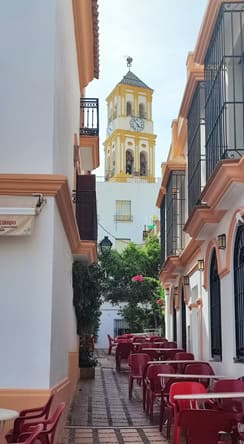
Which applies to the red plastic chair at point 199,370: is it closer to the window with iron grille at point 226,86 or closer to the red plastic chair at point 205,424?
the window with iron grille at point 226,86

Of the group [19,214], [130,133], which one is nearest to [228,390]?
[19,214]

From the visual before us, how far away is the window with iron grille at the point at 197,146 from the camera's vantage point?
13930mm

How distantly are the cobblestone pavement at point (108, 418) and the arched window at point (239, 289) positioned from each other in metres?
1.86

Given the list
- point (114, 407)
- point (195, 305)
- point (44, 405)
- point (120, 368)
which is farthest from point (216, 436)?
point (120, 368)

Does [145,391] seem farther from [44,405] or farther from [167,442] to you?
[44,405]

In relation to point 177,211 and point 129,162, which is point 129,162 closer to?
point 129,162

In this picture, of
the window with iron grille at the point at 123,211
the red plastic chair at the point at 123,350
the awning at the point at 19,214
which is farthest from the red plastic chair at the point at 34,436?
the window with iron grille at the point at 123,211

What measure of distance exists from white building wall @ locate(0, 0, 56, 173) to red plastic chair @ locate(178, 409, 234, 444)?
348 cm

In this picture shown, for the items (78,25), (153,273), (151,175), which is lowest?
(153,273)

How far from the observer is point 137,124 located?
51.9 m

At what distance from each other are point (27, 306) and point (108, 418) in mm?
4034

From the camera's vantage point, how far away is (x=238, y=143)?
1068cm

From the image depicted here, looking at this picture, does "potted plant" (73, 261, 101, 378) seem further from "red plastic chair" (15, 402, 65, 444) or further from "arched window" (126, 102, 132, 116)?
"arched window" (126, 102, 132, 116)

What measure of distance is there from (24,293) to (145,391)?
15.5 feet
